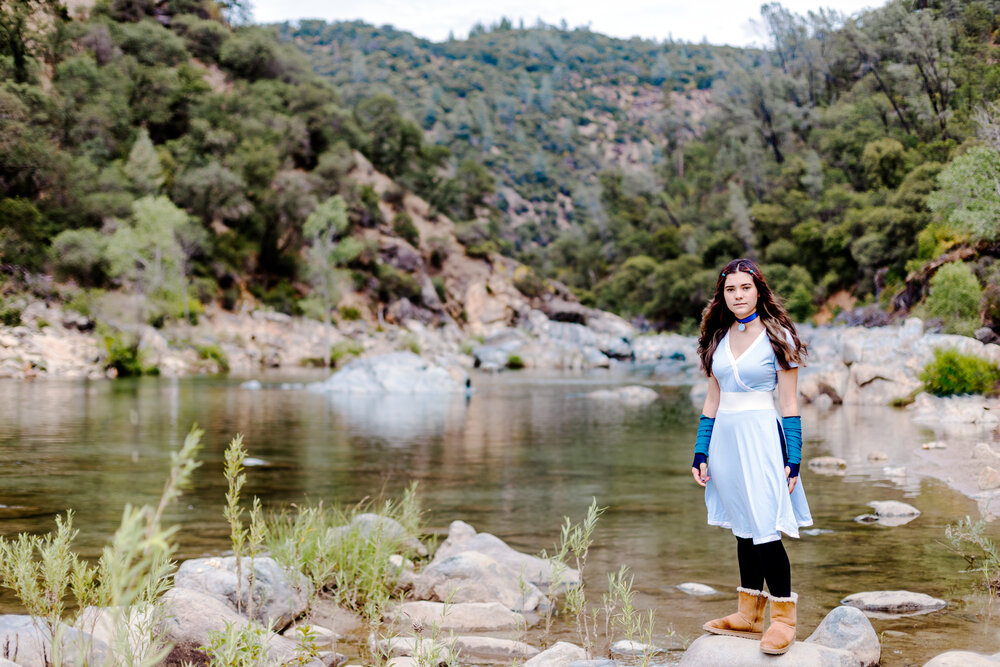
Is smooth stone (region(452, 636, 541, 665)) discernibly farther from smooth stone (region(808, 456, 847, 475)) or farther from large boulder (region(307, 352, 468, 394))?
large boulder (region(307, 352, 468, 394))

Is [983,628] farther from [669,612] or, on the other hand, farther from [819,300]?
[819,300]

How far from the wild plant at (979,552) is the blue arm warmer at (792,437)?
2809 millimetres

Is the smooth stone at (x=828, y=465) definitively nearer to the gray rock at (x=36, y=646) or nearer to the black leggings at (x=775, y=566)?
the black leggings at (x=775, y=566)

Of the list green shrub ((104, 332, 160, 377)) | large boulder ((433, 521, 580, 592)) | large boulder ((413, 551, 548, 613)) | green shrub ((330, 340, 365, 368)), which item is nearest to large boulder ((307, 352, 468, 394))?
green shrub ((104, 332, 160, 377))

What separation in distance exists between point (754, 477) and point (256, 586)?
3.55 m

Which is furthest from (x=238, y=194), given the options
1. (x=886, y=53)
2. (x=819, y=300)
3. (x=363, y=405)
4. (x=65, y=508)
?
(x=886, y=53)

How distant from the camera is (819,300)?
62.1 m

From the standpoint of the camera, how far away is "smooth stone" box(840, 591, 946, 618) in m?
5.68

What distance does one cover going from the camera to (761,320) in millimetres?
4266

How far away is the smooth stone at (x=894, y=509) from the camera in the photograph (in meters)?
8.98

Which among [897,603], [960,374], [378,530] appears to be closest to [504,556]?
[378,530]

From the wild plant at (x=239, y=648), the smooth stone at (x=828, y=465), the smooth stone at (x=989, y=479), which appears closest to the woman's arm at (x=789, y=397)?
the wild plant at (x=239, y=648)

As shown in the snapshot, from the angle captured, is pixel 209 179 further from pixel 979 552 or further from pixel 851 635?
pixel 851 635

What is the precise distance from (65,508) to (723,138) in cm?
9938
